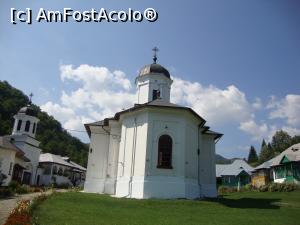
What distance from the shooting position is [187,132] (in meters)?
20.6

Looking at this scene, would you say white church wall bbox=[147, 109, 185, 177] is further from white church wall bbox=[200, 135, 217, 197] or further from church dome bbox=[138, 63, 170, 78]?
church dome bbox=[138, 63, 170, 78]

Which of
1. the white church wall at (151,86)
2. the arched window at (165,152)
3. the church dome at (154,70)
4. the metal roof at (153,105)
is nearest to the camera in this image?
the arched window at (165,152)

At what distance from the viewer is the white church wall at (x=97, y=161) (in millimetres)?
24516

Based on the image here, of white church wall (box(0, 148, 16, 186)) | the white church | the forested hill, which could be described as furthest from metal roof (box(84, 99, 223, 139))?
the forested hill

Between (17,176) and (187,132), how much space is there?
28.4 m

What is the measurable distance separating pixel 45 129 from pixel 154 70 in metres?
57.7

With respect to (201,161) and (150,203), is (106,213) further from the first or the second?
(201,161)

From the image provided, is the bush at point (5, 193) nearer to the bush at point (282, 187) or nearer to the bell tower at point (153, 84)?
the bell tower at point (153, 84)

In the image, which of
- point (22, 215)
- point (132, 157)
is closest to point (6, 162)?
point (132, 157)

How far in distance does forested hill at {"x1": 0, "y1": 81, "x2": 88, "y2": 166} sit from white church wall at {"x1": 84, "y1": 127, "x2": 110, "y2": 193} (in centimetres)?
4152

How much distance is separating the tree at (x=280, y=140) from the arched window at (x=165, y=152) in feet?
234

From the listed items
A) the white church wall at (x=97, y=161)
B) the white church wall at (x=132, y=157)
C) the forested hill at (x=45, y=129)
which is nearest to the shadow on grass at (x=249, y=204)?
the white church wall at (x=132, y=157)

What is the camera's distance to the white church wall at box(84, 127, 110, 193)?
24516mm

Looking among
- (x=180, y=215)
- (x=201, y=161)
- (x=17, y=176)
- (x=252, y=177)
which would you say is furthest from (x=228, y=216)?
(x=252, y=177)
